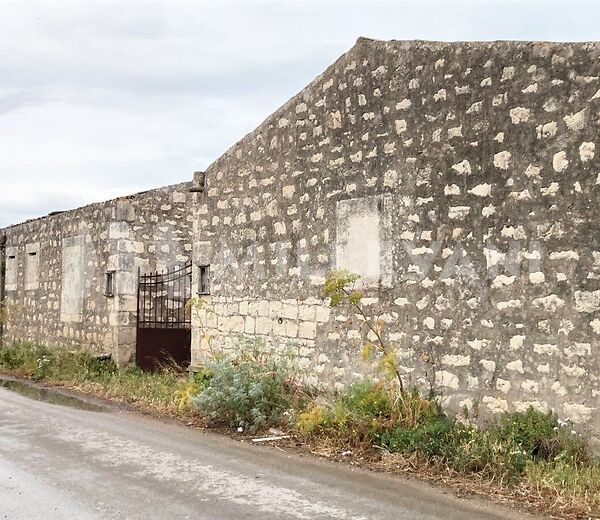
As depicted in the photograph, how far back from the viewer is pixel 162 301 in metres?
14.0

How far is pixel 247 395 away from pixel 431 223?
2912 mm

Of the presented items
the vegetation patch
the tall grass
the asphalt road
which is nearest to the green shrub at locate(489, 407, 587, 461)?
the vegetation patch

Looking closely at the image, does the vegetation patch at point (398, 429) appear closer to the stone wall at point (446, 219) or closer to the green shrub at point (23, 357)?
the stone wall at point (446, 219)

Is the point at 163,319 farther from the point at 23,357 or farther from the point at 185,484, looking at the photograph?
the point at 185,484

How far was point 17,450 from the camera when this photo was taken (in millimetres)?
7199

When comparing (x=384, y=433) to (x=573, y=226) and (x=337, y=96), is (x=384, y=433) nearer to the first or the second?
(x=573, y=226)

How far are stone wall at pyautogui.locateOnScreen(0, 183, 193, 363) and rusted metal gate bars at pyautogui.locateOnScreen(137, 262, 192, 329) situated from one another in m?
0.19

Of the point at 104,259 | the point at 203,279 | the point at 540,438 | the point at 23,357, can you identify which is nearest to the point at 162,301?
the point at 104,259

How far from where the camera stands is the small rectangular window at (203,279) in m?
11.1

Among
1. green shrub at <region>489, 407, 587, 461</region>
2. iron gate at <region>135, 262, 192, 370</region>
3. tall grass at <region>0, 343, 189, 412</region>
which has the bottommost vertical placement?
tall grass at <region>0, 343, 189, 412</region>

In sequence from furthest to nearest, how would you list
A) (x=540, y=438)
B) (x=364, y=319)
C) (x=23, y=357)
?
1. (x=23, y=357)
2. (x=364, y=319)
3. (x=540, y=438)

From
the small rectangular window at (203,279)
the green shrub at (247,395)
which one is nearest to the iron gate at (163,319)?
the small rectangular window at (203,279)

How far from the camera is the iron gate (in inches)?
532

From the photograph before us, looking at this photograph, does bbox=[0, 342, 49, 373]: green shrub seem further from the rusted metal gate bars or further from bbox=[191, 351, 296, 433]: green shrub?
bbox=[191, 351, 296, 433]: green shrub
